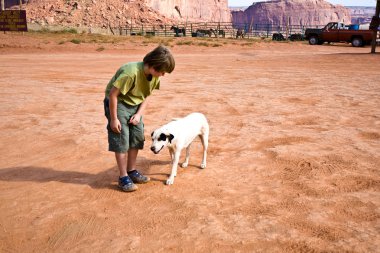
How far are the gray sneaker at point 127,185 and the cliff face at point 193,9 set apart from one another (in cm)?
8816

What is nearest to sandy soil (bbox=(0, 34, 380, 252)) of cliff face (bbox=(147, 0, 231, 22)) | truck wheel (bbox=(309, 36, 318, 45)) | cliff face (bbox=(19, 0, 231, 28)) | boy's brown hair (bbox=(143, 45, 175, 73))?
boy's brown hair (bbox=(143, 45, 175, 73))

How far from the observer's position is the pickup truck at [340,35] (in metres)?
27.1

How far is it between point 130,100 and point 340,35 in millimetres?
28623

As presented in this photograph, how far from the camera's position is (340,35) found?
2828 centimetres

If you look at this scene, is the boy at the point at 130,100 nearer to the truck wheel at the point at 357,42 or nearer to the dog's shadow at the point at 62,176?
the dog's shadow at the point at 62,176

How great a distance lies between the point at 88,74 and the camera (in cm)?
1230

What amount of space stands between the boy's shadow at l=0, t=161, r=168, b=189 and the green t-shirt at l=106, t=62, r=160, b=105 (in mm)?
989

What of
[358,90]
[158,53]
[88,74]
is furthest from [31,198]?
[88,74]

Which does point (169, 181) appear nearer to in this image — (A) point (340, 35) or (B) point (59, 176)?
(B) point (59, 176)

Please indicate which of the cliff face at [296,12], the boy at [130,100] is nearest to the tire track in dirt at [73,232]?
the boy at [130,100]

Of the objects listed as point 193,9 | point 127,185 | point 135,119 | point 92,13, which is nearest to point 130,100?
point 135,119

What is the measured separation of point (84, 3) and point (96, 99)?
65692mm

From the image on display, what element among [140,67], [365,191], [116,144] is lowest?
[365,191]

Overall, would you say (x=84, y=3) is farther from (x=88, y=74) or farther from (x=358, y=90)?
(x=358, y=90)
